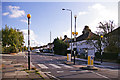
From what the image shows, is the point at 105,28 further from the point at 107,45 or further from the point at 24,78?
the point at 24,78

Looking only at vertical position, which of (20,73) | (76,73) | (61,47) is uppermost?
(61,47)

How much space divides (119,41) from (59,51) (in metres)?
27.9

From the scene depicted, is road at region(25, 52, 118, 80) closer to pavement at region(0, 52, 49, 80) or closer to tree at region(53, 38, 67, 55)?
pavement at region(0, 52, 49, 80)

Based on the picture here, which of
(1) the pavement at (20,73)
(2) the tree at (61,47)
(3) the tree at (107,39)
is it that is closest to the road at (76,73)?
(1) the pavement at (20,73)

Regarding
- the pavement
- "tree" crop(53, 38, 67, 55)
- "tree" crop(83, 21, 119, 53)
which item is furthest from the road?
"tree" crop(53, 38, 67, 55)

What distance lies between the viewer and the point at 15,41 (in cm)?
4447

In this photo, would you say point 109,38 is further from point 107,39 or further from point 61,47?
point 61,47

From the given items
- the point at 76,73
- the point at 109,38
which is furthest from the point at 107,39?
the point at 76,73

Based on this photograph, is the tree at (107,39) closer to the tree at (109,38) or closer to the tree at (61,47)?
the tree at (109,38)

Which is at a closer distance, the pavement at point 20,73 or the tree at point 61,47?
the pavement at point 20,73

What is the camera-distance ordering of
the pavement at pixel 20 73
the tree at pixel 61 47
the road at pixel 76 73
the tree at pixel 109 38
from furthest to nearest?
the tree at pixel 61 47
the tree at pixel 109 38
the road at pixel 76 73
the pavement at pixel 20 73

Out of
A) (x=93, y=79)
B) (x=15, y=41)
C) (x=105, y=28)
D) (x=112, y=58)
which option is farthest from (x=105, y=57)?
(x=15, y=41)

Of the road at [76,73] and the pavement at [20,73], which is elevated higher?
the pavement at [20,73]

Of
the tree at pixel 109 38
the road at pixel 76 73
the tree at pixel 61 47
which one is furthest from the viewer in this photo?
the tree at pixel 61 47
